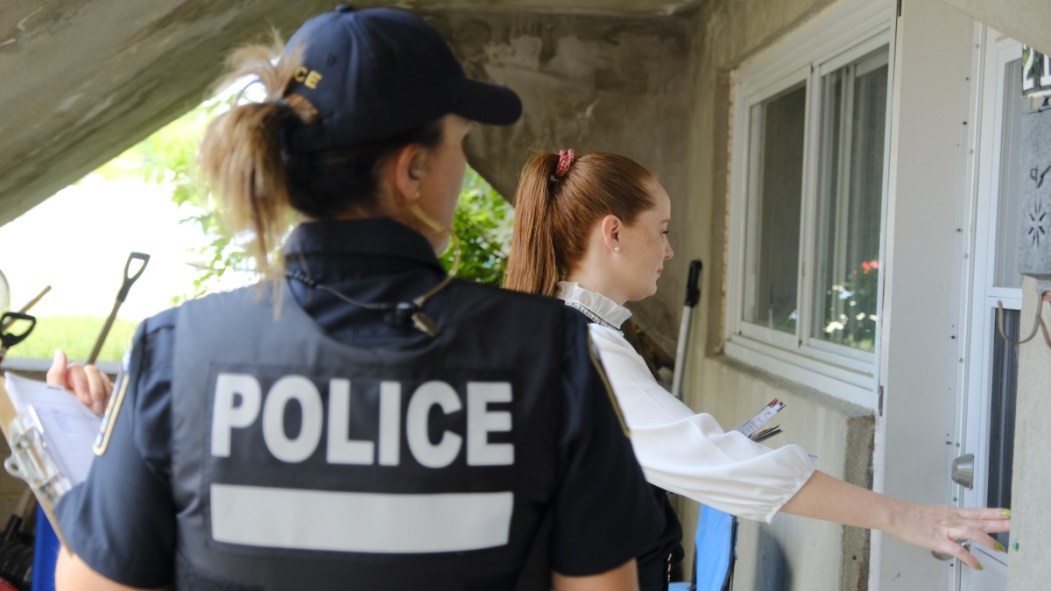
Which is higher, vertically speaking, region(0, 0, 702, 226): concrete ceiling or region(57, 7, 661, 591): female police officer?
region(0, 0, 702, 226): concrete ceiling

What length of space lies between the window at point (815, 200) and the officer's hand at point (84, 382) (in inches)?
75.5

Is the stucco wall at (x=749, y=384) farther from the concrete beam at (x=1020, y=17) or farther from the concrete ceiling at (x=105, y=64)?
the concrete beam at (x=1020, y=17)

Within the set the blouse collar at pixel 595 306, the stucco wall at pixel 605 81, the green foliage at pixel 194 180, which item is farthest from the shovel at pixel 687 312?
the blouse collar at pixel 595 306

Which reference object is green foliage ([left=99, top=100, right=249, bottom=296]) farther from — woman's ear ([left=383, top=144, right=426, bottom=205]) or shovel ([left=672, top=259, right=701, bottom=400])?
shovel ([left=672, top=259, right=701, bottom=400])

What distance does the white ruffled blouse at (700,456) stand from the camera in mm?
1745

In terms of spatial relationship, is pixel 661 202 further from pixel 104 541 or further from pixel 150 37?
pixel 150 37

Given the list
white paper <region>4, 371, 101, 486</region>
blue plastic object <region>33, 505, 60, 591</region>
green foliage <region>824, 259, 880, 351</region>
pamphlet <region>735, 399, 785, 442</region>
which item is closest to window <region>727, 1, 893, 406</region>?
green foliage <region>824, 259, 880, 351</region>

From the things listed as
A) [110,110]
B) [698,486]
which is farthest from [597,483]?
[110,110]

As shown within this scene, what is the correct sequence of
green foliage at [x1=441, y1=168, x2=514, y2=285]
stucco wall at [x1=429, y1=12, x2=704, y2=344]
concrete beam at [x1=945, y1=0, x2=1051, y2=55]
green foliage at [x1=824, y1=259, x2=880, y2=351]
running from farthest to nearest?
green foliage at [x1=441, y1=168, x2=514, y2=285]
stucco wall at [x1=429, y1=12, x2=704, y2=344]
green foliage at [x1=824, y1=259, x2=880, y2=351]
concrete beam at [x1=945, y1=0, x2=1051, y2=55]

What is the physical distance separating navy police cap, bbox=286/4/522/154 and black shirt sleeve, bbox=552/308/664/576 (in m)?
0.25

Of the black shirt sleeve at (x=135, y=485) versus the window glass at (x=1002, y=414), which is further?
the window glass at (x=1002, y=414)

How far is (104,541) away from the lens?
99cm

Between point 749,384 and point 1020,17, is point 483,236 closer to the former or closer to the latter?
point 749,384

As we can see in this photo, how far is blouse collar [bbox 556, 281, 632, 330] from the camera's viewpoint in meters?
2.03
